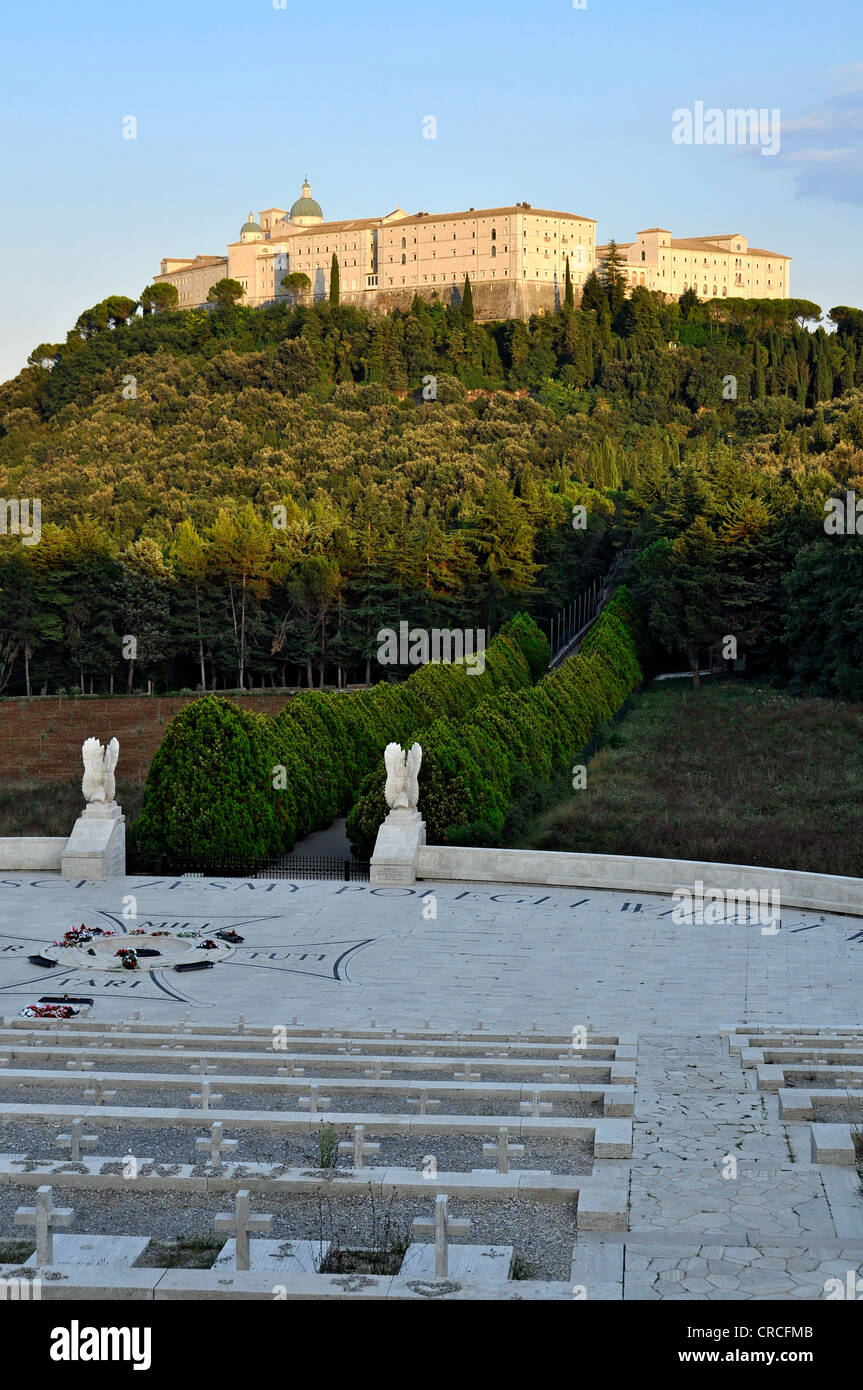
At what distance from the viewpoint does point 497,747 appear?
30.7m

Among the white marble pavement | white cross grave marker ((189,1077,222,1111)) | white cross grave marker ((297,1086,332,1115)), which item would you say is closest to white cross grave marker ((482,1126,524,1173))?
white cross grave marker ((297,1086,332,1115))

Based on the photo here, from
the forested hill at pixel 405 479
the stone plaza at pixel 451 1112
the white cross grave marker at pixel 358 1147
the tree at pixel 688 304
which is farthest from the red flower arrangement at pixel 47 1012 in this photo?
the tree at pixel 688 304

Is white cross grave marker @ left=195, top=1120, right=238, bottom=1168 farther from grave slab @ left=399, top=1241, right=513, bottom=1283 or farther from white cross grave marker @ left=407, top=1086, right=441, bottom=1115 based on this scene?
grave slab @ left=399, top=1241, right=513, bottom=1283

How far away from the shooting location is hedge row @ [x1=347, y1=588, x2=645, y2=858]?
2619 centimetres

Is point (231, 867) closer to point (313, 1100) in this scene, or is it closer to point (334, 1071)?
point (334, 1071)

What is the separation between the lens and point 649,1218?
8.91 m

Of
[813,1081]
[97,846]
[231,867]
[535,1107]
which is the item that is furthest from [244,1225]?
[231,867]

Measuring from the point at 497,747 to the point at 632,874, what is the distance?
8.60 metres

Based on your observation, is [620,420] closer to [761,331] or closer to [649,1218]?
[761,331]

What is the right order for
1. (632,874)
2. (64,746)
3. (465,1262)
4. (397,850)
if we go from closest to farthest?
(465,1262), (632,874), (397,850), (64,746)

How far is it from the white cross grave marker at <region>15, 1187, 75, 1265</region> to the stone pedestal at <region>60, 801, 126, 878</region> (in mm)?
15637

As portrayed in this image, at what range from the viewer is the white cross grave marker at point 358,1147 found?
952 cm

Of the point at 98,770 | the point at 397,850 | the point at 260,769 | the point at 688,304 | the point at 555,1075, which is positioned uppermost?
the point at 688,304

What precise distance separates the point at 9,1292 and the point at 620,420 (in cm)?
11155
